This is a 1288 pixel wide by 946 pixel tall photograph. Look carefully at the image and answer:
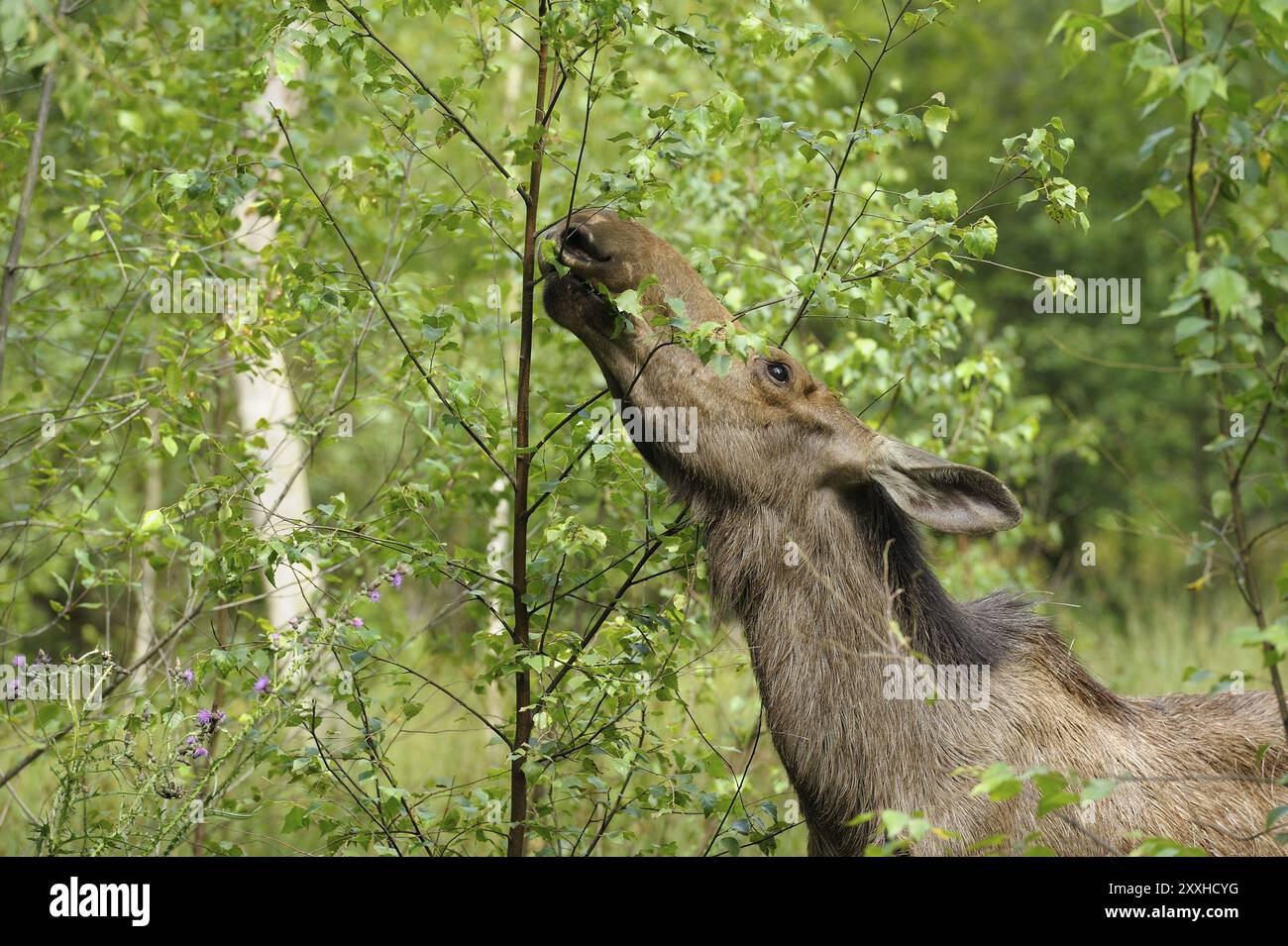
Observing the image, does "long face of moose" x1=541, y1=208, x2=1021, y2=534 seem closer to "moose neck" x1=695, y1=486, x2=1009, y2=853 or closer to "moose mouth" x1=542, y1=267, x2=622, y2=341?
"moose mouth" x1=542, y1=267, x2=622, y2=341

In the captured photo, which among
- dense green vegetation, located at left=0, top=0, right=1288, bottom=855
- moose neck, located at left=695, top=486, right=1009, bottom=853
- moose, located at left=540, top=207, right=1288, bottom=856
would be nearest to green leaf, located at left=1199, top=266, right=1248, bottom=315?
dense green vegetation, located at left=0, top=0, right=1288, bottom=855

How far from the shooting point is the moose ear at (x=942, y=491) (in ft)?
13.5

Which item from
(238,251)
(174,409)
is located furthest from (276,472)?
(174,409)

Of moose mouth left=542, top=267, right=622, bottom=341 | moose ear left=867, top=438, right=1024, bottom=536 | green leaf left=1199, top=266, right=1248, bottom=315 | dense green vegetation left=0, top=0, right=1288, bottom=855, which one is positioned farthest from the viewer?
moose mouth left=542, top=267, right=622, bottom=341

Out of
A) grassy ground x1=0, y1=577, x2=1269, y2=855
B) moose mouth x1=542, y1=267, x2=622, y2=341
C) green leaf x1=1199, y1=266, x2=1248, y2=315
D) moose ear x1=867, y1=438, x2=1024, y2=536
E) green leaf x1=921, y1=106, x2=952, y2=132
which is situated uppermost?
green leaf x1=921, y1=106, x2=952, y2=132

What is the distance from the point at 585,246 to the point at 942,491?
1.48 meters

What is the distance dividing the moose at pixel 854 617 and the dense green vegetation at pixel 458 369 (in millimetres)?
237

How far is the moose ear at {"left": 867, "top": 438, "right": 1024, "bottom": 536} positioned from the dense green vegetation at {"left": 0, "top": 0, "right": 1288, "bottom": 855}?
47 centimetres

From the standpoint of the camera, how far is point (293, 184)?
6012 mm

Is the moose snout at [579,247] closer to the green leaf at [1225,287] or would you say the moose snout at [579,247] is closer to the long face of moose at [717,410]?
the long face of moose at [717,410]

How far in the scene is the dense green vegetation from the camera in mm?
3379

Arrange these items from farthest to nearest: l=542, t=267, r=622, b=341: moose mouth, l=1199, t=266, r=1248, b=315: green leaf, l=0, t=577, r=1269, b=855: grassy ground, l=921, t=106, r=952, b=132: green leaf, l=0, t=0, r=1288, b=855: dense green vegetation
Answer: l=0, t=577, r=1269, b=855: grassy ground, l=542, t=267, r=622, b=341: moose mouth, l=921, t=106, r=952, b=132: green leaf, l=0, t=0, r=1288, b=855: dense green vegetation, l=1199, t=266, r=1248, b=315: green leaf
